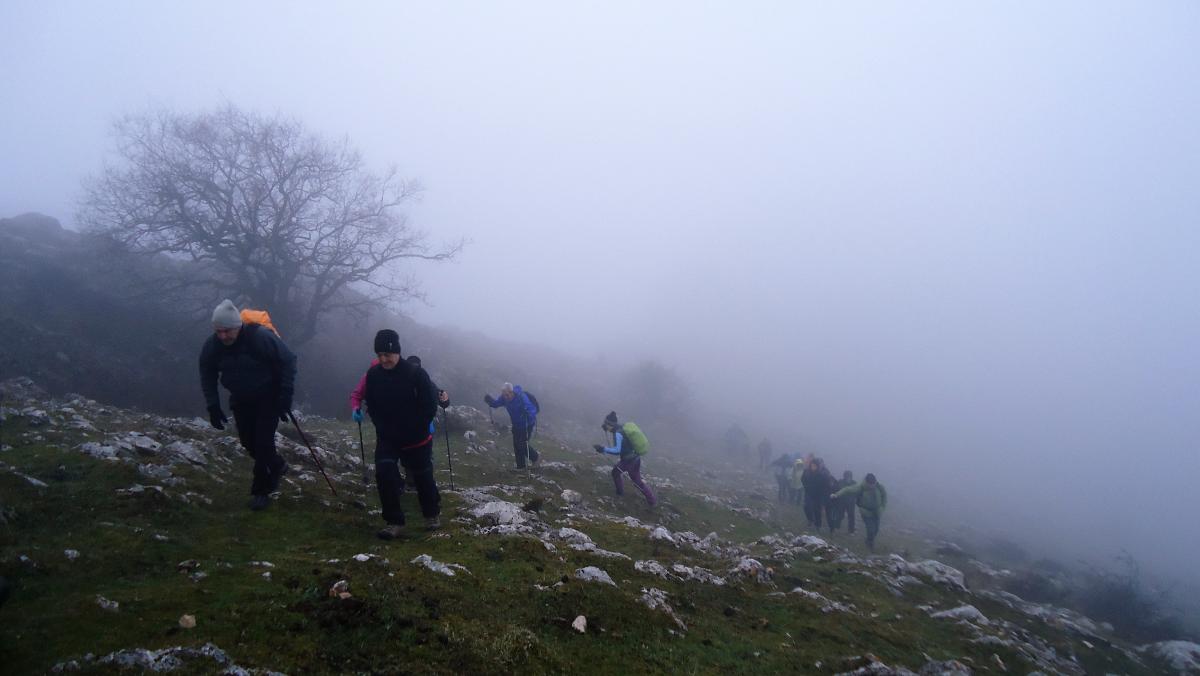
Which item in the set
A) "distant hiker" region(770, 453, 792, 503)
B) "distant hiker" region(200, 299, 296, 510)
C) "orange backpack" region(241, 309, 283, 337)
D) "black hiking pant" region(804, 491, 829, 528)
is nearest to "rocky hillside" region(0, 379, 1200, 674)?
"distant hiker" region(200, 299, 296, 510)

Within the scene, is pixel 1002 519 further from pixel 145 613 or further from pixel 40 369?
pixel 40 369

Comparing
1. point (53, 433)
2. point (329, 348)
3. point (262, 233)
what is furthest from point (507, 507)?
point (329, 348)

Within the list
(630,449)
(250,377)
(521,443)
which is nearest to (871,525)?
(630,449)

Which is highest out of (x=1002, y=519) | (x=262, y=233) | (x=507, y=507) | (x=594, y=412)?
(x=262, y=233)

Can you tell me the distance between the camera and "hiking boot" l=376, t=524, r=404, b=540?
7391mm

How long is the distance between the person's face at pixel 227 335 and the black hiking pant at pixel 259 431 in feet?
2.77

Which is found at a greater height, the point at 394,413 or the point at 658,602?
the point at 394,413

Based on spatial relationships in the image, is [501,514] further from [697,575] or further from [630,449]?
[630,449]

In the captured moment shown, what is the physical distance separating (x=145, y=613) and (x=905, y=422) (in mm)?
137844

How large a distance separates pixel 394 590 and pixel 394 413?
265cm

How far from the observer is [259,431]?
7.54m

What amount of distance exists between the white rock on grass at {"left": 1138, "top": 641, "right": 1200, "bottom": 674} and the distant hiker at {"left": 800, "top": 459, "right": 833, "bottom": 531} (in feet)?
27.6

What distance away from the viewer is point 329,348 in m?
33.4

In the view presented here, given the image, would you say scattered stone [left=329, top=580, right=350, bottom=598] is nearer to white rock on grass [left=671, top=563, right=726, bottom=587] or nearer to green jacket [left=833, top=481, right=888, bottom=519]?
white rock on grass [left=671, top=563, right=726, bottom=587]
